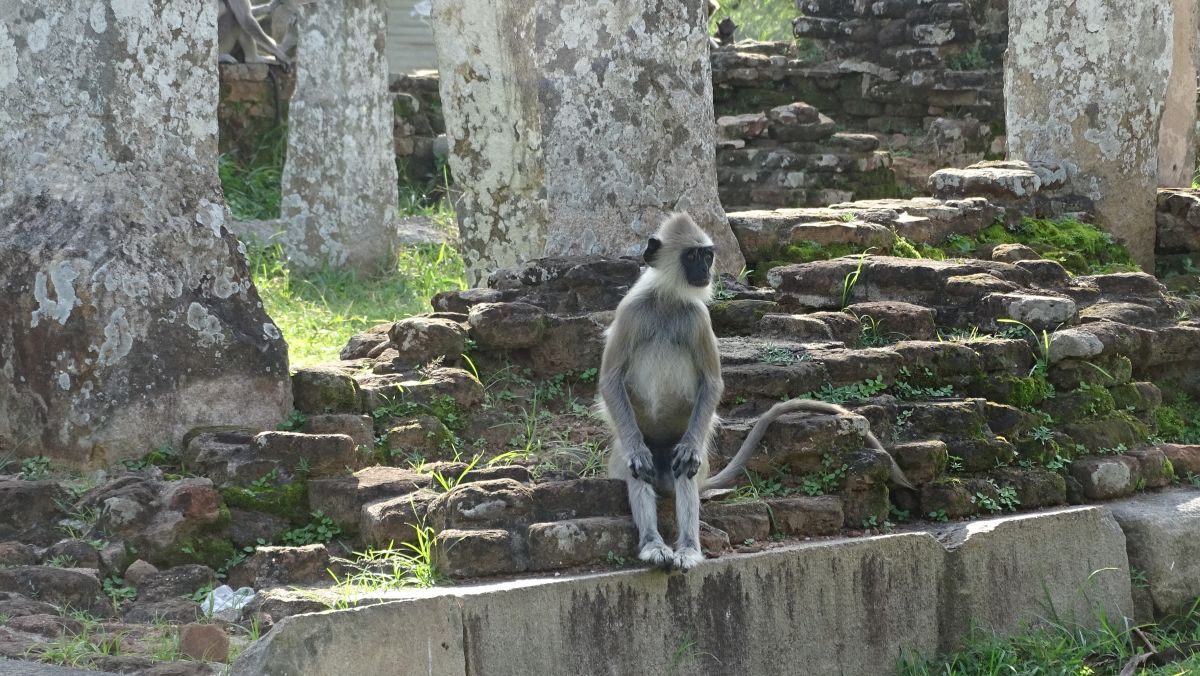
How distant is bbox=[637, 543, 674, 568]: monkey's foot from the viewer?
4.51m

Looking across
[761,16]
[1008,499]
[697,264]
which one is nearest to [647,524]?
[697,264]

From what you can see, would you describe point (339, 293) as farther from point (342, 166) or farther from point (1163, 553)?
point (1163, 553)

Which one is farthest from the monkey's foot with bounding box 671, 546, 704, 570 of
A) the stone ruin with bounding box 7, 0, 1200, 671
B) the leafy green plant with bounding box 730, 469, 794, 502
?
the leafy green plant with bounding box 730, 469, 794, 502

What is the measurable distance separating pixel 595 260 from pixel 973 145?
705cm

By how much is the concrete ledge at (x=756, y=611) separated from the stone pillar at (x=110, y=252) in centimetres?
157

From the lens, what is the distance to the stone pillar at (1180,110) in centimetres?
979

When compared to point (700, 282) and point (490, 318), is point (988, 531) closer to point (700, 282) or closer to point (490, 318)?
point (700, 282)

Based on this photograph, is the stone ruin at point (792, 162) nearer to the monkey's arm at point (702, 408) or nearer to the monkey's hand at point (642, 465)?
the monkey's arm at point (702, 408)

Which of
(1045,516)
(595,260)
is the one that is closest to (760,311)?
(595,260)

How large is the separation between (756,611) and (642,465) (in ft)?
1.84

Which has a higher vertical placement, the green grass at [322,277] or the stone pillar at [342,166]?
the stone pillar at [342,166]

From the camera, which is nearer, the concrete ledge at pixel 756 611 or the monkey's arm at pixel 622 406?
the concrete ledge at pixel 756 611

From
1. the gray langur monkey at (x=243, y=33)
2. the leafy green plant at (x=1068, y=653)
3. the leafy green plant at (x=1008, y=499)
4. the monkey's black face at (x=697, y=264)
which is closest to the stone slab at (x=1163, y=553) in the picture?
the leafy green plant at (x=1068, y=653)

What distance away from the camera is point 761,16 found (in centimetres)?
2306
